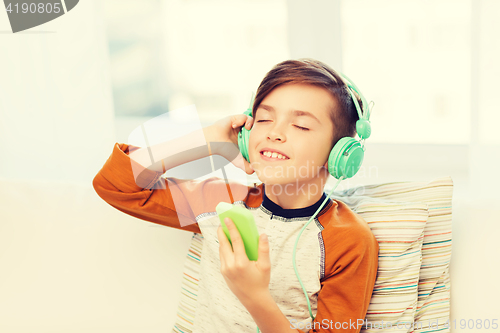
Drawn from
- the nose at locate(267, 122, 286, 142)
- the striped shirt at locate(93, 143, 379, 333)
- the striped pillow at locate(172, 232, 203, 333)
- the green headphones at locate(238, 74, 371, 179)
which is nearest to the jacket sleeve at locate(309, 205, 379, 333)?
the striped shirt at locate(93, 143, 379, 333)

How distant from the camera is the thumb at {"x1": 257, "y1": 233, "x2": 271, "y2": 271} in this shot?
29.2 inches

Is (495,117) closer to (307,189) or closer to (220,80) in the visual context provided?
(307,189)

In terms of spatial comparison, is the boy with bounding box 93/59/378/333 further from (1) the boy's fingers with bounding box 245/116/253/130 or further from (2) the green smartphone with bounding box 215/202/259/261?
(2) the green smartphone with bounding box 215/202/259/261

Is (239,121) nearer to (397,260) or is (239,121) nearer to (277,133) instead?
(277,133)

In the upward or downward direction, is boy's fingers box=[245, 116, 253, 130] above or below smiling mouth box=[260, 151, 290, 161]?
above

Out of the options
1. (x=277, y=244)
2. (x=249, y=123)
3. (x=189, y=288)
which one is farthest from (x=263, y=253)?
(x=189, y=288)

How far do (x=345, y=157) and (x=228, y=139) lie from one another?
1.05ft

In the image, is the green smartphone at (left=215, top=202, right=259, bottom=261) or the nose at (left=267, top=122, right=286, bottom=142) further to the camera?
the nose at (left=267, top=122, right=286, bottom=142)

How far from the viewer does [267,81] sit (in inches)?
39.1

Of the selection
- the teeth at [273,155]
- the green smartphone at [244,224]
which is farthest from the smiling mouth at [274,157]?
the green smartphone at [244,224]

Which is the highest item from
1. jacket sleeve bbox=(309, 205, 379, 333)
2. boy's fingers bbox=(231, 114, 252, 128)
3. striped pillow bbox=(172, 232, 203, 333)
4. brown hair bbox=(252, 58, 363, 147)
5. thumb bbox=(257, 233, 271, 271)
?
brown hair bbox=(252, 58, 363, 147)

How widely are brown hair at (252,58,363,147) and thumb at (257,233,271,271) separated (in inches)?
13.0

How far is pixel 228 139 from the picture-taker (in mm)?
1086

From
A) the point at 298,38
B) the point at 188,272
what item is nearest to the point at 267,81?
the point at 188,272
